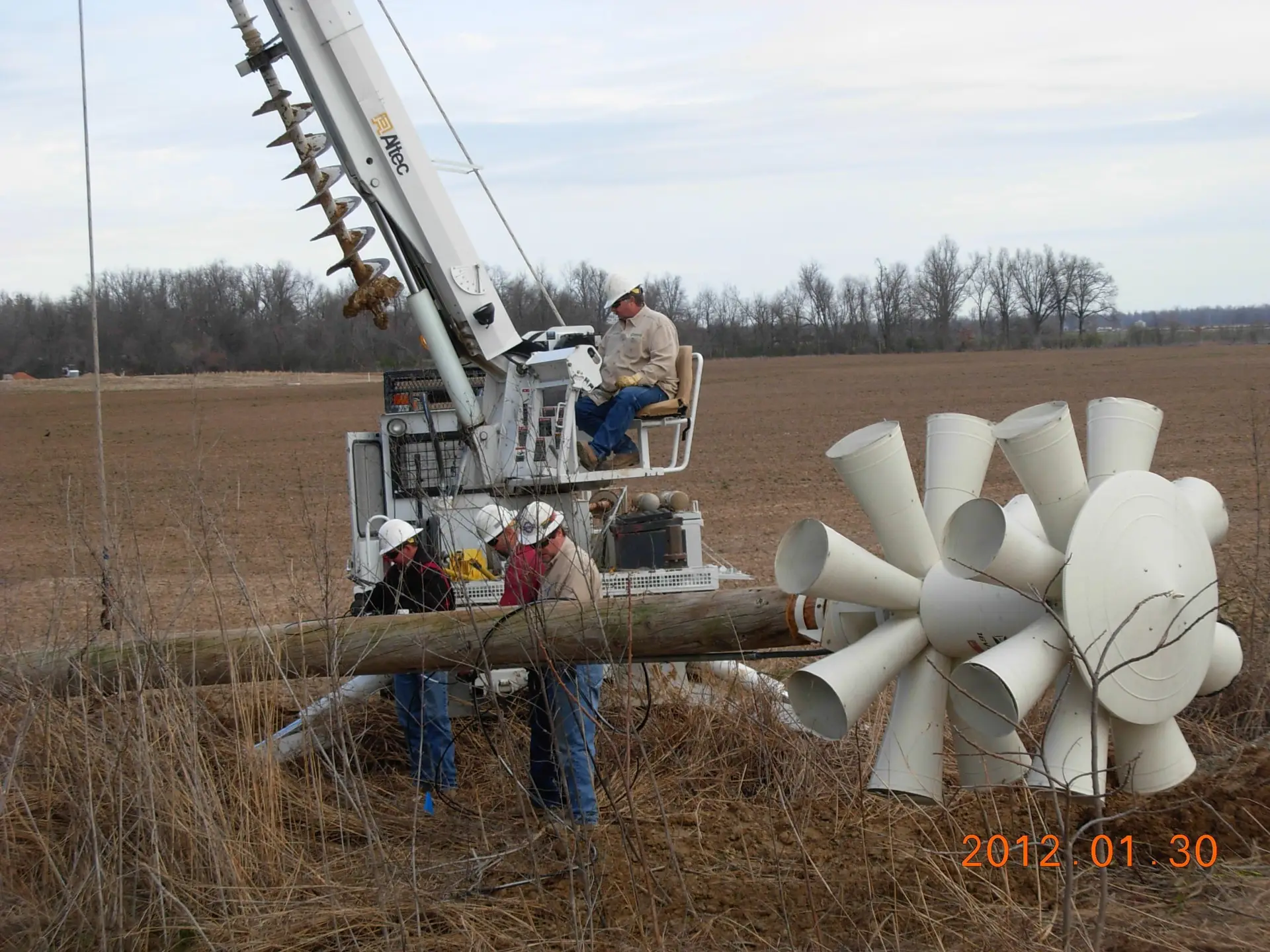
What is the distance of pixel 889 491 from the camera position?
423 centimetres

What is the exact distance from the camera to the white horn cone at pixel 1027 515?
14.2ft

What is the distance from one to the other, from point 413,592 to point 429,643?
212 cm

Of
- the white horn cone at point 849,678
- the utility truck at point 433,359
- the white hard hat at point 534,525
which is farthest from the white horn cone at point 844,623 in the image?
the utility truck at point 433,359

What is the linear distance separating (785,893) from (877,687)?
172cm

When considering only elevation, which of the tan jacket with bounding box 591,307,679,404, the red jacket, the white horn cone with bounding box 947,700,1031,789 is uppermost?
the tan jacket with bounding box 591,307,679,404

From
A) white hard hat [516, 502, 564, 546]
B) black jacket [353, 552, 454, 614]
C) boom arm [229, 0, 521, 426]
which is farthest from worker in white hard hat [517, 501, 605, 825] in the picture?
boom arm [229, 0, 521, 426]

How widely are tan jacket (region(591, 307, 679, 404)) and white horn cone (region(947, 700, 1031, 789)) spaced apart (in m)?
5.86

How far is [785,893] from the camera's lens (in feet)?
18.3

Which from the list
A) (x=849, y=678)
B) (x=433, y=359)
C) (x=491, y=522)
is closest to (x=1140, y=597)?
(x=849, y=678)

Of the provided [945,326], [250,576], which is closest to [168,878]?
[250,576]

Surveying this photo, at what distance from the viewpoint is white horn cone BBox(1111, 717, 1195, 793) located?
14.0 ft

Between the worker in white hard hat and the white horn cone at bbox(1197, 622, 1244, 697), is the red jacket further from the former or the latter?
the white horn cone at bbox(1197, 622, 1244, 697)

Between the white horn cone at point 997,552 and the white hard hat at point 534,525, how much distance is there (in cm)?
278

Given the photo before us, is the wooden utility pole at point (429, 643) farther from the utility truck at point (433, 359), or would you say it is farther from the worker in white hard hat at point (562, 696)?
the utility truck at point (433, 359)
